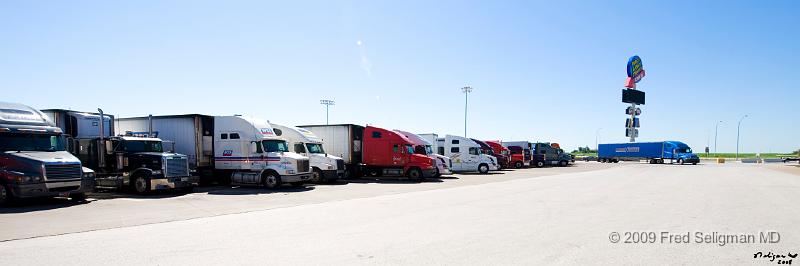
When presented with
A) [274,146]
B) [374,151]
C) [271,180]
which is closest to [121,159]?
[271,180]

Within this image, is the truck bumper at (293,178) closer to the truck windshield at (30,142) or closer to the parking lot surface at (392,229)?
the parking lot surface at (392,229)

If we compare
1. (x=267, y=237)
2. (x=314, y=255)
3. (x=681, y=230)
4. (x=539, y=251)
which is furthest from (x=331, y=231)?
(x=681, y=230)

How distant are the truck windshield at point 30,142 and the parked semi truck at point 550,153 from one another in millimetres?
41272

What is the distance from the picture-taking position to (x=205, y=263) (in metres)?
5.82

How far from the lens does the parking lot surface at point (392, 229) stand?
6145 millimetres

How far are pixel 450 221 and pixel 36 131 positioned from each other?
501 inches

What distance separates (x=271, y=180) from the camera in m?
18.8

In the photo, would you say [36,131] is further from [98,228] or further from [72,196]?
[98,228]

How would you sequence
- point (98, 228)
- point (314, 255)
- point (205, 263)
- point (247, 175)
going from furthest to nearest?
point (247, 175) → point (98, 228) → point (314, 255) → point (205, 263)

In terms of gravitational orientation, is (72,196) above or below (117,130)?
below

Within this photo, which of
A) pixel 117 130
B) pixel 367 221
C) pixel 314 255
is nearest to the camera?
pixel 314 255

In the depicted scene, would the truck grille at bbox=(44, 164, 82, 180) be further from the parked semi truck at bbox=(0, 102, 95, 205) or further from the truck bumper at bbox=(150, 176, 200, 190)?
the truck bumper at bbox=(150, 176, 200, 190)

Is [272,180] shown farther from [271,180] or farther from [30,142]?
[30,142]

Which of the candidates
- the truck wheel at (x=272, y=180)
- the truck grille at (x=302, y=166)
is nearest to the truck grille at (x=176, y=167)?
the truck wheel at (x=272, y=180)
